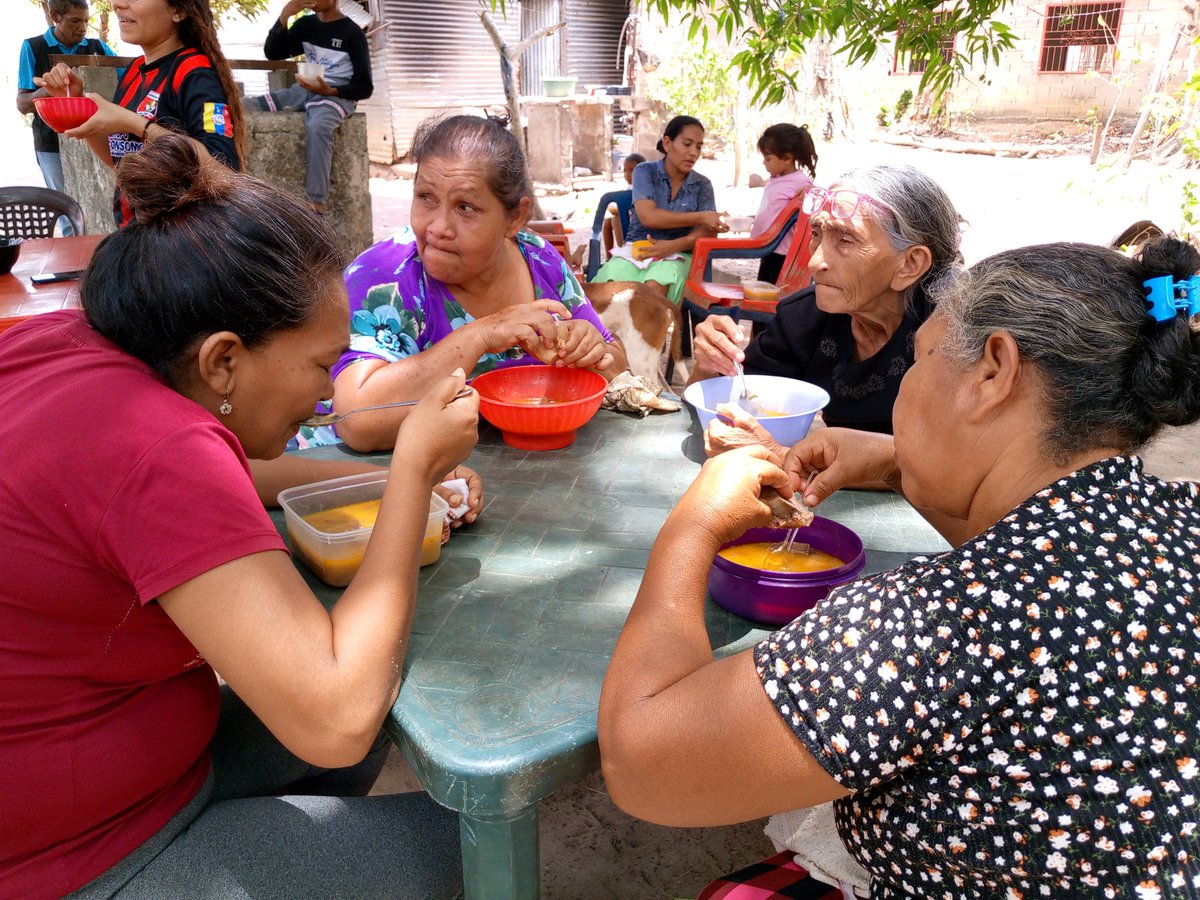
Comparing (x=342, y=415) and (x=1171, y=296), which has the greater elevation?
(x=1171, y=296)

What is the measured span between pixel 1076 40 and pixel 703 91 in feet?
26.9

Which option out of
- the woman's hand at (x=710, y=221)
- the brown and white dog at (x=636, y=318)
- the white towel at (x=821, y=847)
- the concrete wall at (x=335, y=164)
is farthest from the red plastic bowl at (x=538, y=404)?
the woman's hand at (x=710, y=221)

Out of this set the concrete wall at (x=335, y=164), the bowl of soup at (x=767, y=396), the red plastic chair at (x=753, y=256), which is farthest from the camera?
the concrete wall at (x=335, y=164)

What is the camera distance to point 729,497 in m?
1.33

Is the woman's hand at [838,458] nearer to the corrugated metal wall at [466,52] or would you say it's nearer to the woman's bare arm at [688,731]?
the woman's bare arm at [688,731]

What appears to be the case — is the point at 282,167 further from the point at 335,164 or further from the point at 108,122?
the point at 108,122

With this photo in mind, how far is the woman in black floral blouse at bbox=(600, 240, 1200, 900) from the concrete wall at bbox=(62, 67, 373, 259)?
504cm

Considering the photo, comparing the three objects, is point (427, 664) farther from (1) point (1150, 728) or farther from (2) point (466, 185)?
(2) point (466, 185)

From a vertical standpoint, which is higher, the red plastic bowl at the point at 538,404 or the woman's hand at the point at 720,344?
the woman's hand at the point at 720,344

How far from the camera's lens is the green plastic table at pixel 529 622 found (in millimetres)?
1150

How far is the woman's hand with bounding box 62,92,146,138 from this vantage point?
3.27m

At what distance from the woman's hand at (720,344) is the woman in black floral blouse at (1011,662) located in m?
1.04

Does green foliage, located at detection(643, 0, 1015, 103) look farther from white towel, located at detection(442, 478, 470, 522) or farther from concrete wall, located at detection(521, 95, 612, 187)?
concrete wall, located at detection(521, 95, 612, 187)

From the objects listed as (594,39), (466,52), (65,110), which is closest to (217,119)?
(65,110)
